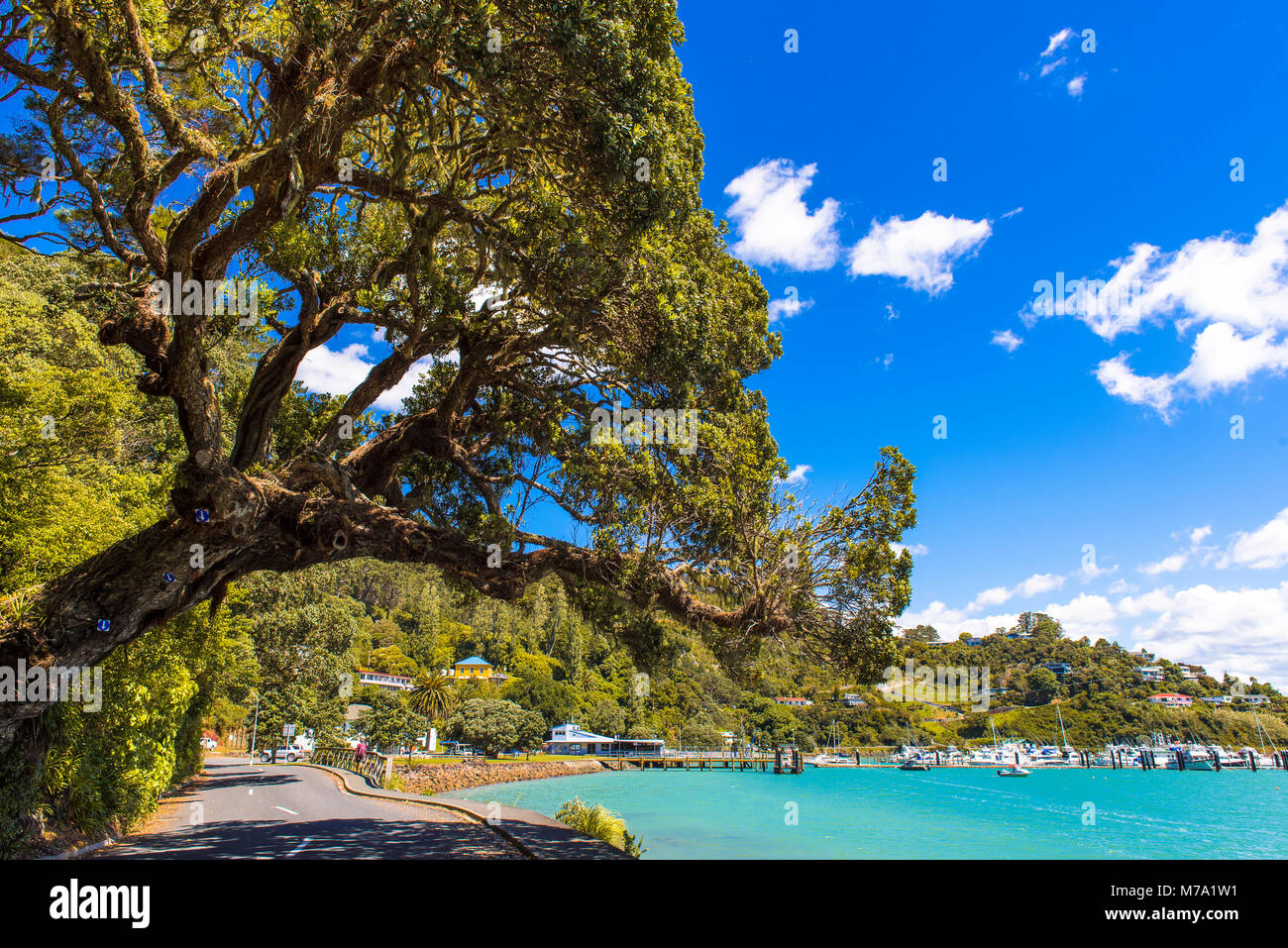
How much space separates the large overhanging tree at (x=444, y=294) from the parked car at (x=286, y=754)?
128 feet

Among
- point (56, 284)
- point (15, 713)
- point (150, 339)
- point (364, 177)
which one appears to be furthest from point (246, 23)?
point (56, 284)

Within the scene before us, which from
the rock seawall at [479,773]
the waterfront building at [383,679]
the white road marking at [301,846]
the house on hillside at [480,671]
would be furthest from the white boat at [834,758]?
the white road marking at [301,846]

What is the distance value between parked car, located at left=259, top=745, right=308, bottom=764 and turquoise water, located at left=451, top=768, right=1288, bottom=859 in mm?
13531

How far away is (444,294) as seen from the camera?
32.0 ft

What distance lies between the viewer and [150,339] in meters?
7.08

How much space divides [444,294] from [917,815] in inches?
1793

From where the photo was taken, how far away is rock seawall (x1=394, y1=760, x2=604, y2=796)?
95.9 feet

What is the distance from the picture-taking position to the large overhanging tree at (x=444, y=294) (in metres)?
6.77

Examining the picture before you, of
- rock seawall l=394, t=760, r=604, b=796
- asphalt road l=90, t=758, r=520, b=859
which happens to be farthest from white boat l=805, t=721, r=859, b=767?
asphalt road l=90, t=758, r=520, b=859

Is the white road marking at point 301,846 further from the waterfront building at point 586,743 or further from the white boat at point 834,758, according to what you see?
the white boat at point 834,758

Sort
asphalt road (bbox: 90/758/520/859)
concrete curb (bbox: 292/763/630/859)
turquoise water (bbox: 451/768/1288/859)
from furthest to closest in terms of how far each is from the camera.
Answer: turquoise water (bbox: 451/768/1288/859), concrete curb (bbox: 292/763/630/859), asphalt road (bbox: 90/758/520/859)

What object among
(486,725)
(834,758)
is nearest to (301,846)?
(486,725)

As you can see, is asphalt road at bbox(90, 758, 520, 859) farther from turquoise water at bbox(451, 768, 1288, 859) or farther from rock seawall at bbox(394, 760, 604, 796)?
rock seawall at bbox(394, 760, 604, 796)
